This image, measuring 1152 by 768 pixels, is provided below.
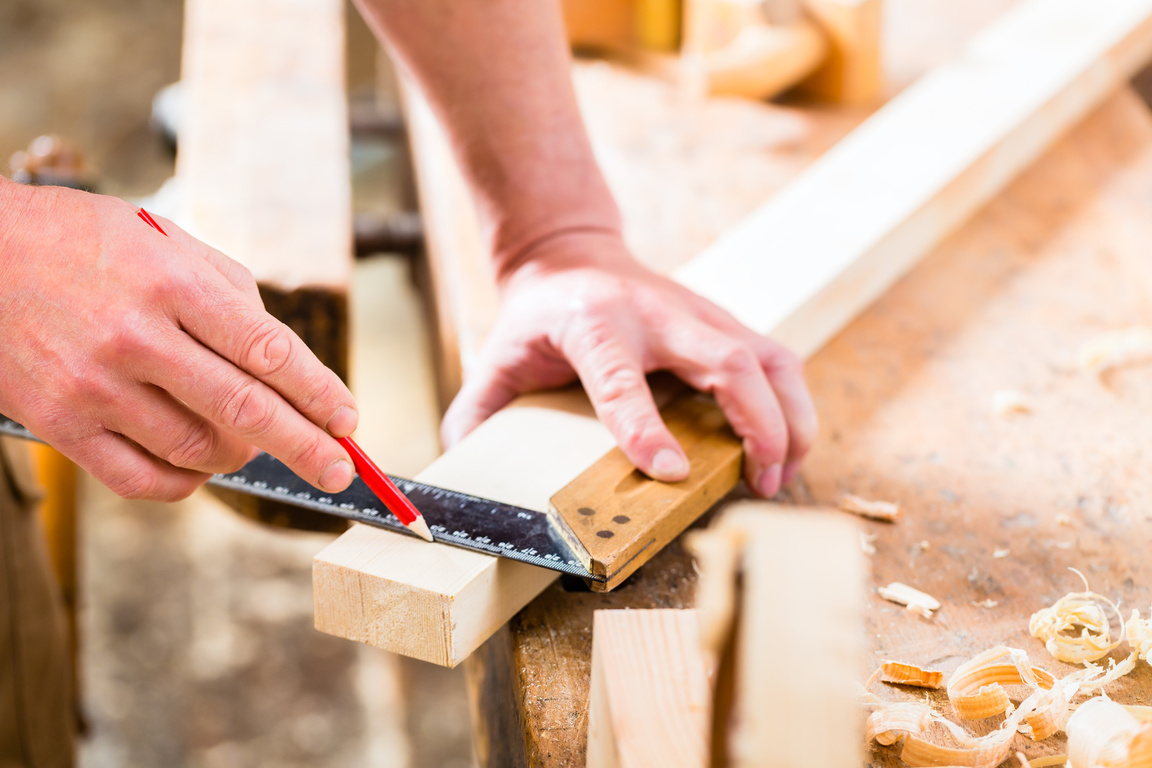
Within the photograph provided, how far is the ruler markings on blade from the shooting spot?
0.92 metres

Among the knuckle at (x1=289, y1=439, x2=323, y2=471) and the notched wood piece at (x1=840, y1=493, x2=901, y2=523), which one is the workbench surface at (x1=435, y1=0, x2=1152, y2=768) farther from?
the knuckle at (x1=289, y1=439, x2=323, y2=471)

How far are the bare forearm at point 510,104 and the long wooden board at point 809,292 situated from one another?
26cm

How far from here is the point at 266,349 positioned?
822 millimetres

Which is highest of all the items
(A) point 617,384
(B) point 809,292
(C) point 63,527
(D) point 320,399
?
(D) point 320,399

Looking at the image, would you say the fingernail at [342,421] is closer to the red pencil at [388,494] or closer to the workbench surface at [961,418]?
the red pencil at [388,494]

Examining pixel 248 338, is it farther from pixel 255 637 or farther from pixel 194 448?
pixel 255 637

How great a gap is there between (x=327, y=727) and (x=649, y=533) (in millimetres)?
2126

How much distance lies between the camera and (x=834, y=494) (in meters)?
1.20

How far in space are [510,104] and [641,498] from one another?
2.02ft

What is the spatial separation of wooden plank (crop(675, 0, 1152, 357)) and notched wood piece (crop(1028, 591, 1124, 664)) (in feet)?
1.75

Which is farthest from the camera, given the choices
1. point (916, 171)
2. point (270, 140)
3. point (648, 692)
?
point (270, 140)

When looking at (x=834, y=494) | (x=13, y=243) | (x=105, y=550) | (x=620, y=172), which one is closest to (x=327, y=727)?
(x=105, y=550)

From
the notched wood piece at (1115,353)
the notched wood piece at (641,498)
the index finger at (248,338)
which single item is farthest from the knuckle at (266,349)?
the notched wood piece at (1115,353)

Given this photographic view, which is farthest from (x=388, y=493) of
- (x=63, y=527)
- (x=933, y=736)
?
(x=63, y=527)
